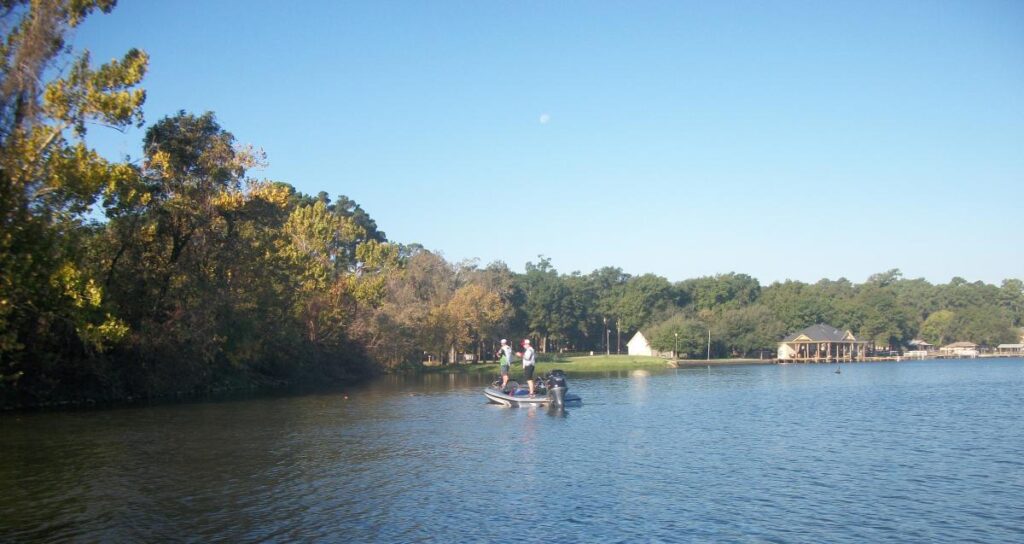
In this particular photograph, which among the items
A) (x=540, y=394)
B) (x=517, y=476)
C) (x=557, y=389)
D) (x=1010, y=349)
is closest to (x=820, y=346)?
(x=1010, y=349)

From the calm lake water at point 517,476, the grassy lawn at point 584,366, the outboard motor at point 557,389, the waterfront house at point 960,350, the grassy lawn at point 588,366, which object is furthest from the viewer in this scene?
the waterfront house at point 960,350

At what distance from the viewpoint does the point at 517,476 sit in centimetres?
1762

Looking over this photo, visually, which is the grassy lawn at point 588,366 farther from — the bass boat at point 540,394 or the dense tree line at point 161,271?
the bass boat at point 540,394

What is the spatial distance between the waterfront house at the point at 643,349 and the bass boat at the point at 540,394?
6909cm

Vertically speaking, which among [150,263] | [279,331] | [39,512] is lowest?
[39,512]

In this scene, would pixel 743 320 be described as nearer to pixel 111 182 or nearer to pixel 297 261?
pixel 297 261

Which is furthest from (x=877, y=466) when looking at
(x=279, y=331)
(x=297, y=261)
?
(x=297, y=261)

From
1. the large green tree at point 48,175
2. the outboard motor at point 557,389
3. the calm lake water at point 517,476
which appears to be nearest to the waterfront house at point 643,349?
the calm lake water at point 517,476

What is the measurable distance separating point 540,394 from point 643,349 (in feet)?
250

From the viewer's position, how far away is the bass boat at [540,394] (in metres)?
31.2

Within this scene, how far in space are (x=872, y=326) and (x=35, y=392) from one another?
111 metres

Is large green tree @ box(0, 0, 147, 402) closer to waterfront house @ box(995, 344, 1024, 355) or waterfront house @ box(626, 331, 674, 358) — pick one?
waterfront house @ box(626, 331, 674, 358)

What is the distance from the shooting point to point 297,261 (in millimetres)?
56406

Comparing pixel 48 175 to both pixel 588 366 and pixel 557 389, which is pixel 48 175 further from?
pixel 588 366
